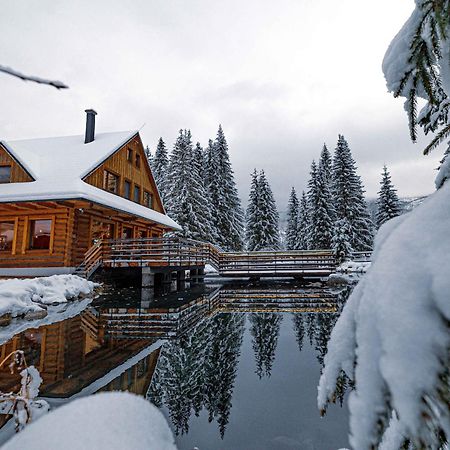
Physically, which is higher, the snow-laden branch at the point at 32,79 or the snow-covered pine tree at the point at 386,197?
the snow-covered pine tree at the point at 386,197

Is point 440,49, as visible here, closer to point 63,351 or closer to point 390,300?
point 390,300

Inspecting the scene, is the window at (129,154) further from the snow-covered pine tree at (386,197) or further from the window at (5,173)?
the snow-covered pine tree at (386,197)

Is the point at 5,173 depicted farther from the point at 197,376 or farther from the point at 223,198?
the point at 223,198

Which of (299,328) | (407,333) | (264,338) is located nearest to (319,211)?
(299,328)

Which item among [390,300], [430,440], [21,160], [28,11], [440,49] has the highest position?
A: [21,160]

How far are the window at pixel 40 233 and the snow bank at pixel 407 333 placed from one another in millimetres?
18605

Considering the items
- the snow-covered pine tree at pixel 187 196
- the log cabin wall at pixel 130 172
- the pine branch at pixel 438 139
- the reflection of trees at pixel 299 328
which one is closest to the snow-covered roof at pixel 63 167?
the log cabin wall at pixel 130 172

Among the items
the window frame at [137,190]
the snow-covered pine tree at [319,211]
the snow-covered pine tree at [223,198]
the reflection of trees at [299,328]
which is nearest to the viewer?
the reflection of trees at [299,328]

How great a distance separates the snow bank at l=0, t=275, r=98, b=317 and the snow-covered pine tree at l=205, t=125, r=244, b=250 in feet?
74.5

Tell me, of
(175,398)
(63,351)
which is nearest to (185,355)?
(175,398)

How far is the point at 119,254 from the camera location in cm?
1636

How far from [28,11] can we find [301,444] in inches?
138

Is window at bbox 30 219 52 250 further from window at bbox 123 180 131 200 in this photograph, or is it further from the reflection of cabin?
window at bbox 123 180 131 200

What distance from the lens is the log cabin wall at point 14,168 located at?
16669 millimetres
